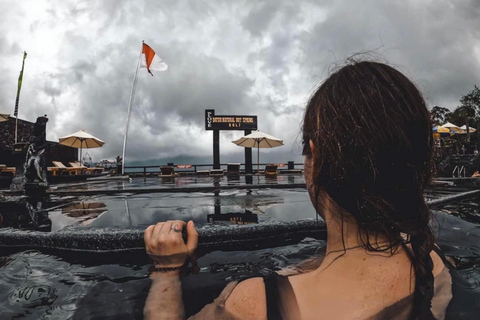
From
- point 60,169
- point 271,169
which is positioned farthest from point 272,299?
point 60,169

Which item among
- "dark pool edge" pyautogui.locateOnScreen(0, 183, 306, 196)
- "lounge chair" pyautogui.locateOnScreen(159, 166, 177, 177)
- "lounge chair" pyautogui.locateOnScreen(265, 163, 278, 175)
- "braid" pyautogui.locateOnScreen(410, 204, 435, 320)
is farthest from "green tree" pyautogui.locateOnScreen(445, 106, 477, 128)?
"braid" pyautogui.locateOnScreen(410, 204, 435, 320)

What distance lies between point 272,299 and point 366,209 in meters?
0.46

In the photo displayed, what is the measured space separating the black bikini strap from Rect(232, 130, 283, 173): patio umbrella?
21.1 meters

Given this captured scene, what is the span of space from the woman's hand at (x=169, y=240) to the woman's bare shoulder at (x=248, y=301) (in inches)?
15.0

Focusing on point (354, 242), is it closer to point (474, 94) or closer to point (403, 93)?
point (403, 93)

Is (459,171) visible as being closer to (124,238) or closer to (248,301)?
(124,238)

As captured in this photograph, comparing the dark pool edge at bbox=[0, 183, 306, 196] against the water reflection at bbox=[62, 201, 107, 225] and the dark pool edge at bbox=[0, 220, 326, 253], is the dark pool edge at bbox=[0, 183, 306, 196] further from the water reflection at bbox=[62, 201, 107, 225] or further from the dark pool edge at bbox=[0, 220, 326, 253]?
the dark pool edge at bbox=[0, 220, 326, 253]

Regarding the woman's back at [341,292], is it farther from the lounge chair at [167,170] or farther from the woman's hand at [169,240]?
the lounge chair at [167,170]

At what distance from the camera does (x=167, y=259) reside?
1447mm

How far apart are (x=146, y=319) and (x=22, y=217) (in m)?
3.58

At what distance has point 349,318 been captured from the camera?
927 millimetres

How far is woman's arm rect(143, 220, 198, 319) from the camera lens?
120 cm

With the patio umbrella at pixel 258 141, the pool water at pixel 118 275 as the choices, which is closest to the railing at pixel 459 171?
the patio umbrella at pixel 258 141

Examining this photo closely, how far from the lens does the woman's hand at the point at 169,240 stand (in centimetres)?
128
